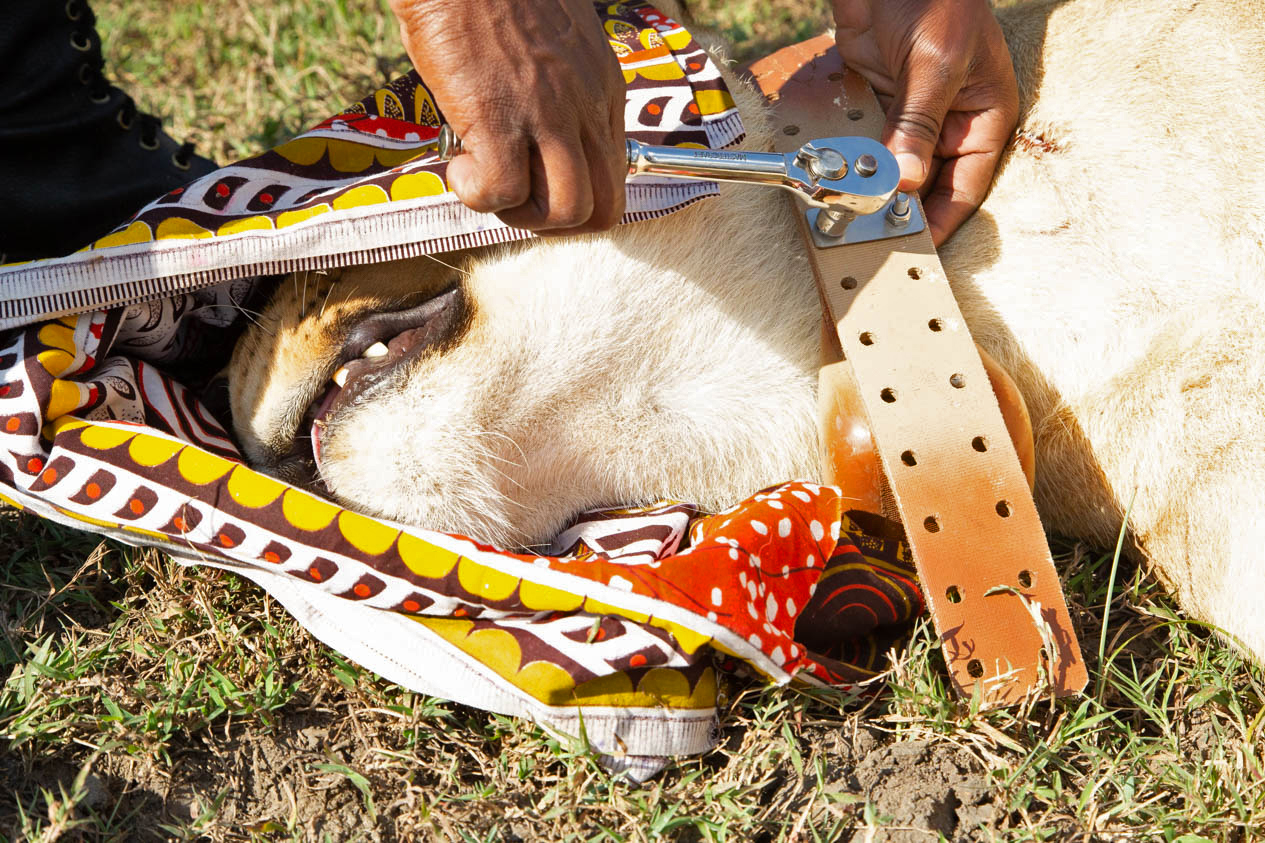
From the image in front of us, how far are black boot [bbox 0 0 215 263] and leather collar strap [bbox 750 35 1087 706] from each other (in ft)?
6.38

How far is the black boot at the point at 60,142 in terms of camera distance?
2.58 m

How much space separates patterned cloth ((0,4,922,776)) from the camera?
165 cm

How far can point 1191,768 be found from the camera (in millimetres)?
1718

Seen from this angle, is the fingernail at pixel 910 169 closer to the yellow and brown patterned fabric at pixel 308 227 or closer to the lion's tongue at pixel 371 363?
the yellow and brown patterned fabric at pixel 308 227

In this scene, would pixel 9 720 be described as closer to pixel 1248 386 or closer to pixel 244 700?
pixel 244 700

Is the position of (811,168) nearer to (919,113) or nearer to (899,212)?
(899,212)

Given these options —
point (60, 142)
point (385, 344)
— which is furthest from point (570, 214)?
point (60, 142)

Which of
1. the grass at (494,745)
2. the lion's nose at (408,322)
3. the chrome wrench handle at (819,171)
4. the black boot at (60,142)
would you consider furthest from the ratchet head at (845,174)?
the black boot at (60,142)

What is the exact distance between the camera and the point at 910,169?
1.87 metres

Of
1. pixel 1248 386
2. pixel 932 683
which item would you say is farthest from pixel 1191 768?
pixel 1248 386

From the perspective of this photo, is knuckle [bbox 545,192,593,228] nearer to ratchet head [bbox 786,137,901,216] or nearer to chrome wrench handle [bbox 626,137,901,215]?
chrome wrench handle [bbox 626,137,901,215]

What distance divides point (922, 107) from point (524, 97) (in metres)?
0.84

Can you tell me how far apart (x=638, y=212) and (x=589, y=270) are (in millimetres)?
139

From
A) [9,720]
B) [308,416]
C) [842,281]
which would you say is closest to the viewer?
[9,720]
